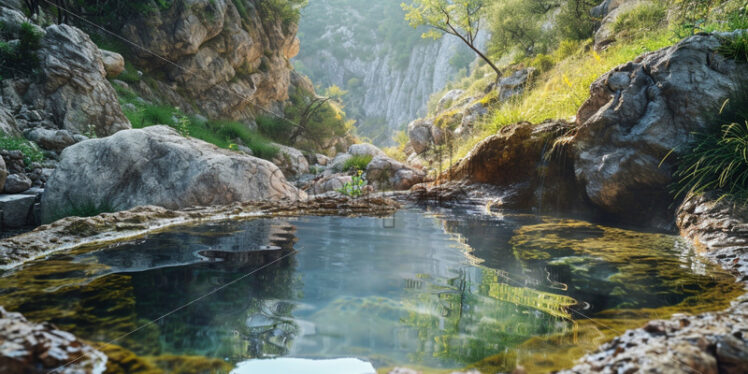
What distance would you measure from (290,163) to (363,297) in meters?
12.7

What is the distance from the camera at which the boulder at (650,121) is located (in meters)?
3.61

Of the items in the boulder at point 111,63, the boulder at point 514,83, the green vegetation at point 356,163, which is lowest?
the green vegetation at point 356,163

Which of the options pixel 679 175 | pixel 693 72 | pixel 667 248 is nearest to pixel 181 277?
pixel 667 248

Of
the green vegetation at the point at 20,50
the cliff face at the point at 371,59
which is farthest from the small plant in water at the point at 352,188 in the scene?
the cliff face at the point at 371,59

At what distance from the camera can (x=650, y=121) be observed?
Answer: 3953 millimetres

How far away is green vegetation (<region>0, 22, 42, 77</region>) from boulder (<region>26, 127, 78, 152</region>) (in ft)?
5.49

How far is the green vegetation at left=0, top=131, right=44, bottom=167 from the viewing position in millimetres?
5320

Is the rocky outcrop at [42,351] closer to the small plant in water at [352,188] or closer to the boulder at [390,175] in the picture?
the small plant in water at [352,188]

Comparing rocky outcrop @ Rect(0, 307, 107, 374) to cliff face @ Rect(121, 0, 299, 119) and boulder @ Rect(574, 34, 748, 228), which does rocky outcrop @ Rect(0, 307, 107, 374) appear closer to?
boulder @ Rect(574, 34, 748, 228)

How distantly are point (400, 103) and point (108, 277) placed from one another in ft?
218

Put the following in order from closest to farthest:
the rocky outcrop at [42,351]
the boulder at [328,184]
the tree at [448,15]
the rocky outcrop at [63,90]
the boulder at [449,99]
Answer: the rocky outcrop at [42,351] → the rocky outcrop at [63,90] → the boulder at [328,184] → the tree at [448,15] → the boulder at [449,99]

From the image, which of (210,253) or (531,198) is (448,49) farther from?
(210,253)

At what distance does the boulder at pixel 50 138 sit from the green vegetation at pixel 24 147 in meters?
0.37

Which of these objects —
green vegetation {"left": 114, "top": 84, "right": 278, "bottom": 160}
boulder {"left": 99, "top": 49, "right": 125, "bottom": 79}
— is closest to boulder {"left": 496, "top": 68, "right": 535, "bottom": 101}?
green vegetation {"left": 114, "top": 84, "right": 278, "bottom": 160}
